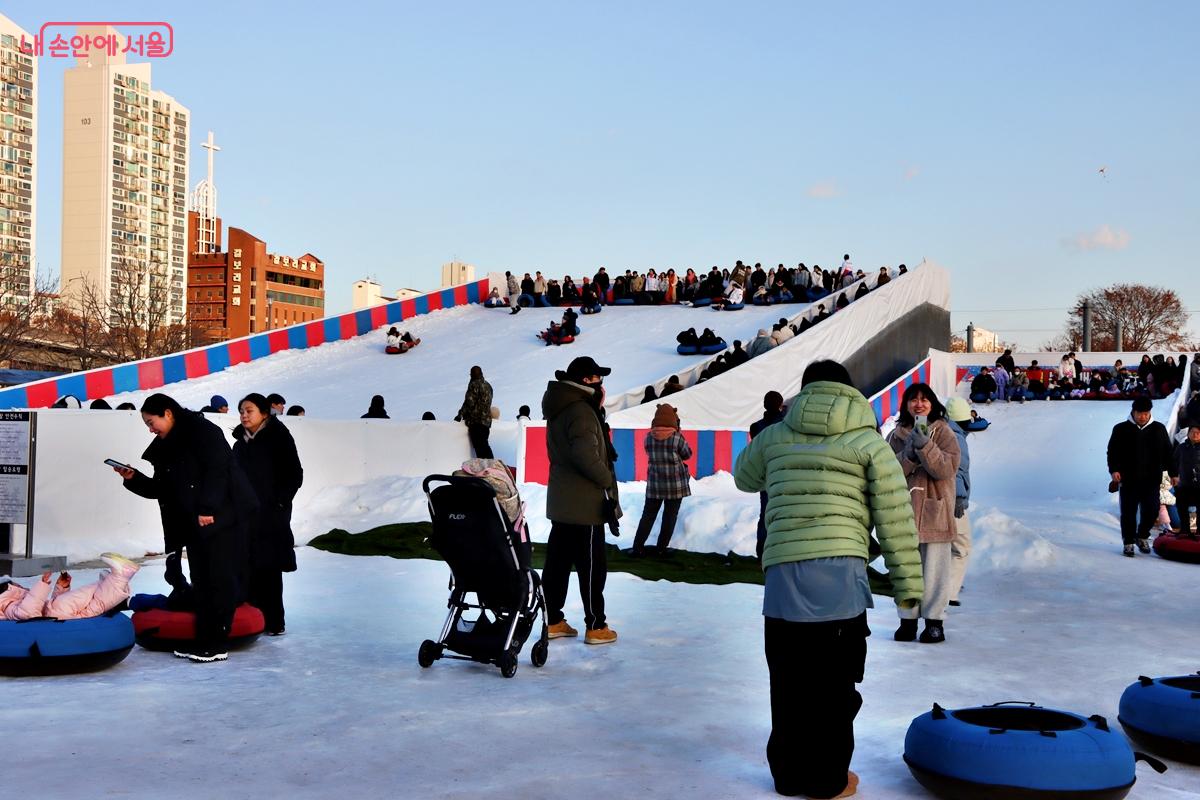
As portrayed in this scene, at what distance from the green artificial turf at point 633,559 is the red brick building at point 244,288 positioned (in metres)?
152

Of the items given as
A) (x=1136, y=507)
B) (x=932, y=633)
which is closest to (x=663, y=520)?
(x=932, y=633)

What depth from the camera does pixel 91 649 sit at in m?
6.71

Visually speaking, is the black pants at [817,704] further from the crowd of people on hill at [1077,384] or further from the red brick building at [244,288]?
the red brick building at [244,288]

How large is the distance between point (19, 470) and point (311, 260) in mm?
178854

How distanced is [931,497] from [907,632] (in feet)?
3.06

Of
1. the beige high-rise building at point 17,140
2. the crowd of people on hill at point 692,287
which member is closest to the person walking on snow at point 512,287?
the crowd of people on hill at point 692,287

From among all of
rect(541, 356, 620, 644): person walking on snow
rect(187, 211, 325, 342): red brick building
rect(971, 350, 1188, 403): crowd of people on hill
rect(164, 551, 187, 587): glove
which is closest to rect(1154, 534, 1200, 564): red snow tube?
rect(541, 356, 620, 644): person walking on snow

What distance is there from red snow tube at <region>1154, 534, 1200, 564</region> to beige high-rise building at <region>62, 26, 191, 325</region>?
522ft

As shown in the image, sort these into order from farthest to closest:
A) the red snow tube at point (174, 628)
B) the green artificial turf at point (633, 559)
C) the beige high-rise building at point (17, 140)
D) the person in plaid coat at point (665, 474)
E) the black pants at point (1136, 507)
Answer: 1. the beige high-rise building at point (17, 140)
2. the black pants at point (1136, 507)
3. the person in plaid coat at point (665, 474)
4. the green artificial turf at point (633, 559)
5. the red snow tube at point (174, 628)

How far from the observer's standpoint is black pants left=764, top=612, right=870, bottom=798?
4629 millimetres

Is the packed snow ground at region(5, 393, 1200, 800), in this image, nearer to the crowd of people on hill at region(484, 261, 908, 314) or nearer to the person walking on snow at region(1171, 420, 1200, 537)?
the person walking on snow at region(1171, 420, 1200, 537)

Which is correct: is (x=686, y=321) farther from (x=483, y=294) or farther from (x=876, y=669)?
(x=876, y=669)

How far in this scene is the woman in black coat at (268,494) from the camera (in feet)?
26.7

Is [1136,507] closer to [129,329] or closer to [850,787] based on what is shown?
[850,787]
